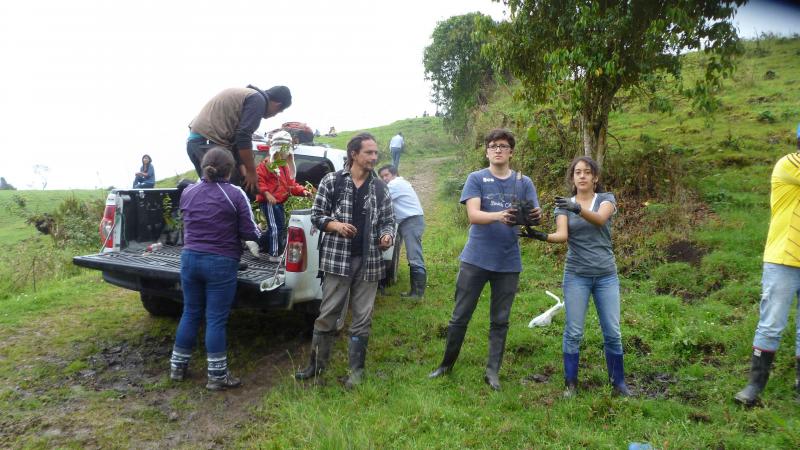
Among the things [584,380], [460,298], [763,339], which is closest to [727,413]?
[763,339]

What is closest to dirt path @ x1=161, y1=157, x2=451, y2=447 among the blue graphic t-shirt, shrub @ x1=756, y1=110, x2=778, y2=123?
the blue graphic t-shirt

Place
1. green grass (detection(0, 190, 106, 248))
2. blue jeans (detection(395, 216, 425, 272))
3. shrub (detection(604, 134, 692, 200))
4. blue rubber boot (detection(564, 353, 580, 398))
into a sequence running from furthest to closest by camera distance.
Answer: green grass (detection(0, 190, 106, 248)) → shrub (detection(604, 134, 692, 200)) → blue jeans (detection(395, 216, 425, 272)) → blue rubber boot (detection(564, 353, 580, 398))

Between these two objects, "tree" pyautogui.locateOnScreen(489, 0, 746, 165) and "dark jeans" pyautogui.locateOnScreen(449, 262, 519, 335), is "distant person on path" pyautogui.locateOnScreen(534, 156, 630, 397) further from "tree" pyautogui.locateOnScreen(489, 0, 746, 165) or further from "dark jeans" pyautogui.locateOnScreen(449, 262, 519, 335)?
"tree" pyautogui.locateOnScreen(489, 0, 746, 165)

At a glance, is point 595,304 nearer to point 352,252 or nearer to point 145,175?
point 352,252

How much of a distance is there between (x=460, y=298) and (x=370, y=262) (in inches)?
29.6

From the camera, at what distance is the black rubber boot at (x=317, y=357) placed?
429cm

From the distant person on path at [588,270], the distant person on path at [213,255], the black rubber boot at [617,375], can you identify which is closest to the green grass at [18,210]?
the distant person on path at [213,255]

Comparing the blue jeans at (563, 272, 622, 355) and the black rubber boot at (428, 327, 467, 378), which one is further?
the black rubber boot at (428, 327, 467, 378)

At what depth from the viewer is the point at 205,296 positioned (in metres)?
4.32

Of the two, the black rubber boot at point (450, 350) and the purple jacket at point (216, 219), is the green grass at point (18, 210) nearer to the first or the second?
the purple jacket at point (216, 219)

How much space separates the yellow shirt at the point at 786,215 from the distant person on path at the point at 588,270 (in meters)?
1.03

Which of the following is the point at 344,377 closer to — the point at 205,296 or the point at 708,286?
the point at 205,296

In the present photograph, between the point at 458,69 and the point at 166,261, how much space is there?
57.4ft

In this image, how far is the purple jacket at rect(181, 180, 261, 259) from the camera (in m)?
4.17
